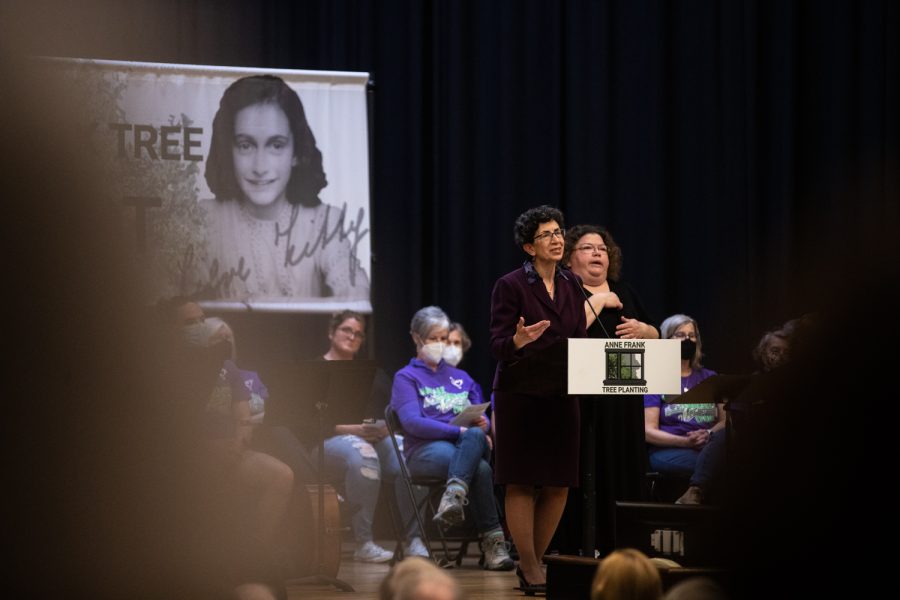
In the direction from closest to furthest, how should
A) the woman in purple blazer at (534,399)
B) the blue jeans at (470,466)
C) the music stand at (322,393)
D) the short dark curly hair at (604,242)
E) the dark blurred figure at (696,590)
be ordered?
the dark blurred figure at (696,590) < the woman in purple blazer at (534,399) < the music stand at (322,393) < the short dark curly hair at (604,242) < the blue jeans at (470,466)

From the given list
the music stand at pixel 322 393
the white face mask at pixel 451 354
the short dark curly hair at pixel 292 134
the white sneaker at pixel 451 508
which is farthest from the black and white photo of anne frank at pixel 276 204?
the music stand at pixel 322 393

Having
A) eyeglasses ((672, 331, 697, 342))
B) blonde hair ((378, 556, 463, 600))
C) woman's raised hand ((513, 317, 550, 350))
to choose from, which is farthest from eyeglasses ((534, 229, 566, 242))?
blonde hair ((378, 556, 463, 600))

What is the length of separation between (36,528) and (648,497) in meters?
4.91

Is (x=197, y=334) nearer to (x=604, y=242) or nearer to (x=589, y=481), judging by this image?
(x=589, y=481)

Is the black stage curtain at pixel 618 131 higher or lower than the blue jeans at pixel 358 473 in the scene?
higher

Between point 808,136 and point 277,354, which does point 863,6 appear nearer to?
point 808,136

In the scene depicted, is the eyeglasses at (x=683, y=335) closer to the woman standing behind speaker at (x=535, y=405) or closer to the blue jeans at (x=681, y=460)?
the blue jeans at (x=681, y=460)

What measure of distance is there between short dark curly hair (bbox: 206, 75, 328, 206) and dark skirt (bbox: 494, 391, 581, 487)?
2.48m

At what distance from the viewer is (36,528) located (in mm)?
618

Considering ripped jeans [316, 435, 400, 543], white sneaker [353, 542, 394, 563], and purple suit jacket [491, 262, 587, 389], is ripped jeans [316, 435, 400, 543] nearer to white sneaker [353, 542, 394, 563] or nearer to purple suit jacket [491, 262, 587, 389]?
white sneaker [353, 542, 394, 563]

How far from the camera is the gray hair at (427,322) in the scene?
19.9 feet

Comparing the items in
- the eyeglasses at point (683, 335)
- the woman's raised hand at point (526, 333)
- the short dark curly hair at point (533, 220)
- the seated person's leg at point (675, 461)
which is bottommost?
the seated person's leg at point (675, 461)

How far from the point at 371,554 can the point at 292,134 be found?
226cm

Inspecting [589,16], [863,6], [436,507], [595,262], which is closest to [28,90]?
[595,262]
